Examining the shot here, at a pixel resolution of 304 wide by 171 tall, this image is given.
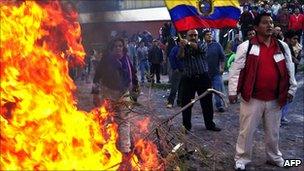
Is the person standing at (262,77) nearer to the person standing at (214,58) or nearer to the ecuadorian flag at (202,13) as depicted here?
the ecuadorian flag at (202,13)

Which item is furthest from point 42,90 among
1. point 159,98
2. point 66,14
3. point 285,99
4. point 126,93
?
point 159,98

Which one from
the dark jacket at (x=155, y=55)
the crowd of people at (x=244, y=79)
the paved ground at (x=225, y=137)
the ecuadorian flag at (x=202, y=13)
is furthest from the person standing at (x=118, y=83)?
the dark jacket at (x=155, y=55)

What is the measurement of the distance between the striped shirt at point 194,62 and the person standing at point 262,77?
201 centimetres

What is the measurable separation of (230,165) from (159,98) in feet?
21.8

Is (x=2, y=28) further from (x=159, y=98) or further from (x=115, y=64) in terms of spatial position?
(x=159, y=98)

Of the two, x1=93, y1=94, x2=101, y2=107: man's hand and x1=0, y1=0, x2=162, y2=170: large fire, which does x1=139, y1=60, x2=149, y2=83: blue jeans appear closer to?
x1=93, y1=94, x2=101, y2=107: man's hand

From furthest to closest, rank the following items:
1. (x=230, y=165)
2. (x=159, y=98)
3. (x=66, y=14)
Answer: (x=159, y=98), (x=230, y=165), (x=66, y=14)

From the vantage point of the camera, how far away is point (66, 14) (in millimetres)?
5414

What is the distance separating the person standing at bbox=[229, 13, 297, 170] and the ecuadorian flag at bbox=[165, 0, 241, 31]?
366cm

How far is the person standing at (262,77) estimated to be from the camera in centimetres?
632

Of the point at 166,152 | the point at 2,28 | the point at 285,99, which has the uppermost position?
the point at 2,28

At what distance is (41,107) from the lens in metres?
5.09

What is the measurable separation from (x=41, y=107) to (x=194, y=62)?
3.89m

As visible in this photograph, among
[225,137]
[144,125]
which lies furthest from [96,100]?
[225,137]
